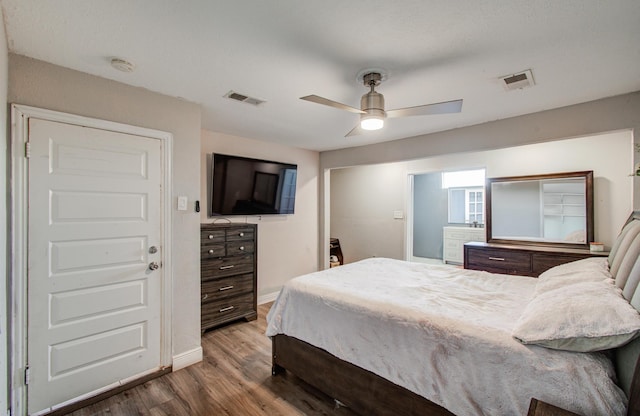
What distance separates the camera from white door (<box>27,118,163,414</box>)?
6.15 ft

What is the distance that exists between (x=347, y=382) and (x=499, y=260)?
2.87 m

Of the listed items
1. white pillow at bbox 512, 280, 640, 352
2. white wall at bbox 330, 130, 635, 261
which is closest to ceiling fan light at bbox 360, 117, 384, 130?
white pillow at bbox 512, 280, 640, 352

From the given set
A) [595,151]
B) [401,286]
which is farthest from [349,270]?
[595,151]

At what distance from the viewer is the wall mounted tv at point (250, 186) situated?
351cm

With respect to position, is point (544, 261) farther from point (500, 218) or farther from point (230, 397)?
point (230, 397)

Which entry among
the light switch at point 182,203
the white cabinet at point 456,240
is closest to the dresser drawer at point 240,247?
the light switch at point 182,203

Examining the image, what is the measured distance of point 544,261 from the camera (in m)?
3.43

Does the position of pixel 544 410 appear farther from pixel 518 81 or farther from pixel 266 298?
pixel 266 298

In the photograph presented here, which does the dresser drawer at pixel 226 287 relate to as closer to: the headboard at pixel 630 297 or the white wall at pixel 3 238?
the white wall at pixel 3 238

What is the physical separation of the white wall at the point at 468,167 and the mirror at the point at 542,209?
9cm

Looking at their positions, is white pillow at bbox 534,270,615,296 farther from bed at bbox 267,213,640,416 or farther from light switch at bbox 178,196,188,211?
light switch at bbox 178,196,188,211

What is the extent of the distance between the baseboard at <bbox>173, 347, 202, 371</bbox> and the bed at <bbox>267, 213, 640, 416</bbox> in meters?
0.76

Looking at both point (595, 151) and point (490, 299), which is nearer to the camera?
point (490, 299)

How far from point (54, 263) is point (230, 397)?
154cm
